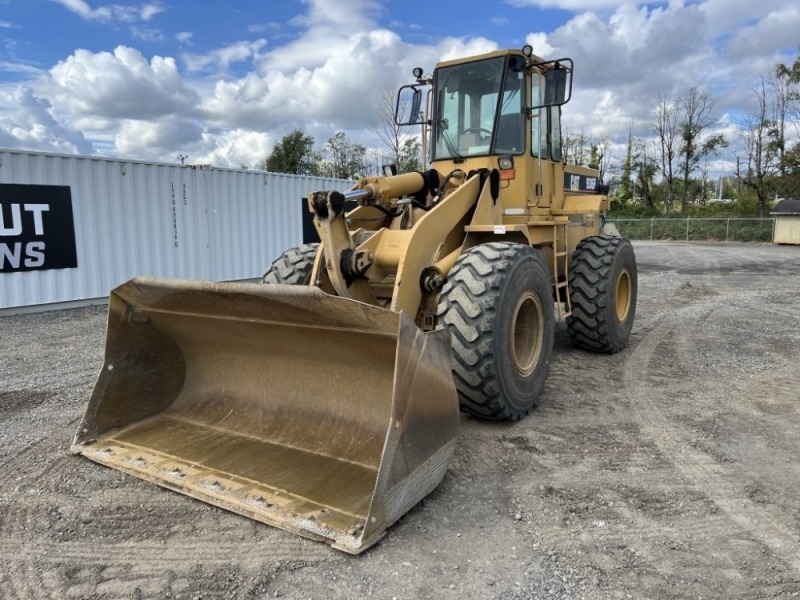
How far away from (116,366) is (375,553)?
7.42 ft

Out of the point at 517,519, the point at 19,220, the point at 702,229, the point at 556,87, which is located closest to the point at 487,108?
the point at 556,87

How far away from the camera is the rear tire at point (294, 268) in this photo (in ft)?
16.3

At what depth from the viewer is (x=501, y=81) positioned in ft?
17.8

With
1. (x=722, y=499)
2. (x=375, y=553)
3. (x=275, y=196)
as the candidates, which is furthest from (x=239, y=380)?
(x=275, y=196)

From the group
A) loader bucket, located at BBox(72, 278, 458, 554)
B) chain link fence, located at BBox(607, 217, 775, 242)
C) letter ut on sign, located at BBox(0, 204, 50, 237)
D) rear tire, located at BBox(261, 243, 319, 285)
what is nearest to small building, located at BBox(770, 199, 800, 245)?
chain link fence, located at BBox(607, 217, 775, 242)

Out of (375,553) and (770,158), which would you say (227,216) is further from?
(770,158)

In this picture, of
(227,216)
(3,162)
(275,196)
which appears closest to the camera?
(3,162)

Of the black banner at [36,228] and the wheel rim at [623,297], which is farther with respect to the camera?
the black banner at [36,228]

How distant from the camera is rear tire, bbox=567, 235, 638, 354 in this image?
6023mm

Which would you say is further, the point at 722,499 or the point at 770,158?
the point at 770,158

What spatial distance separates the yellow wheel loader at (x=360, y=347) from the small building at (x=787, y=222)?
92.0 ft

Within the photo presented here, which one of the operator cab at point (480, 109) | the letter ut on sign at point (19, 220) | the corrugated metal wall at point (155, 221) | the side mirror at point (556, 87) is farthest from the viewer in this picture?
the corrugated metal wall at point (155, 221)

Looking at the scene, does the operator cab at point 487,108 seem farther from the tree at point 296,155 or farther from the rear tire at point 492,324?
the tree at point 296,155

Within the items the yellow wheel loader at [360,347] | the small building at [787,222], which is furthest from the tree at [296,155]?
the yellow wheel loader at [360,347]
